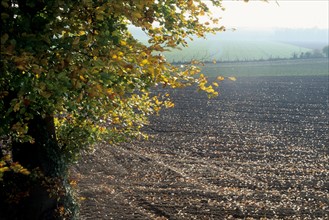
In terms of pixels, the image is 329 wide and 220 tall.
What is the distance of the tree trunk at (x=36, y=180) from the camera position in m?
9.45

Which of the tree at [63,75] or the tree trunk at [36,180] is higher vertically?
the tree at [63,75]

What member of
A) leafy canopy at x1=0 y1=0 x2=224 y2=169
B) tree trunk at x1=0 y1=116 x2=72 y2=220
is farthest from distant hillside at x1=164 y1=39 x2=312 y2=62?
leafy canopy at x1=0 y1=0 x2=224 y2=169

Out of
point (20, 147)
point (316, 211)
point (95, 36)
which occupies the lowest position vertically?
point (316, 211)

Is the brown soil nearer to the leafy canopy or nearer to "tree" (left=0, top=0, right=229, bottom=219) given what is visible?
"tree" (left=0, top=0, right=229, bottom=219)

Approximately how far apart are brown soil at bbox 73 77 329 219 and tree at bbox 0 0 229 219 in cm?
166

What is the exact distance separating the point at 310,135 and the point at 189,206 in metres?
13.4

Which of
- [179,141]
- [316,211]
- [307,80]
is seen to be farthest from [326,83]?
[316,211]

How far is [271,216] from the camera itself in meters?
14.5

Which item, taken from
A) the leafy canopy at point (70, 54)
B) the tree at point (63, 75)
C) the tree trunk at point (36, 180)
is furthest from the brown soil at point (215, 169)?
the leafy canopy at point (70, 54)

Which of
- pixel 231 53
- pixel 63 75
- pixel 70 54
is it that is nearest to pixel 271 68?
pixel 231 53

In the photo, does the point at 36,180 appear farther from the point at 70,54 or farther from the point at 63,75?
the point at 63,75

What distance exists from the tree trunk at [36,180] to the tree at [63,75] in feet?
0.07

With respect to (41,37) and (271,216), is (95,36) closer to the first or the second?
(41,37)

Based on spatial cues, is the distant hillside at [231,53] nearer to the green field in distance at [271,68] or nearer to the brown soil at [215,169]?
the green field in distance at [271,68]
